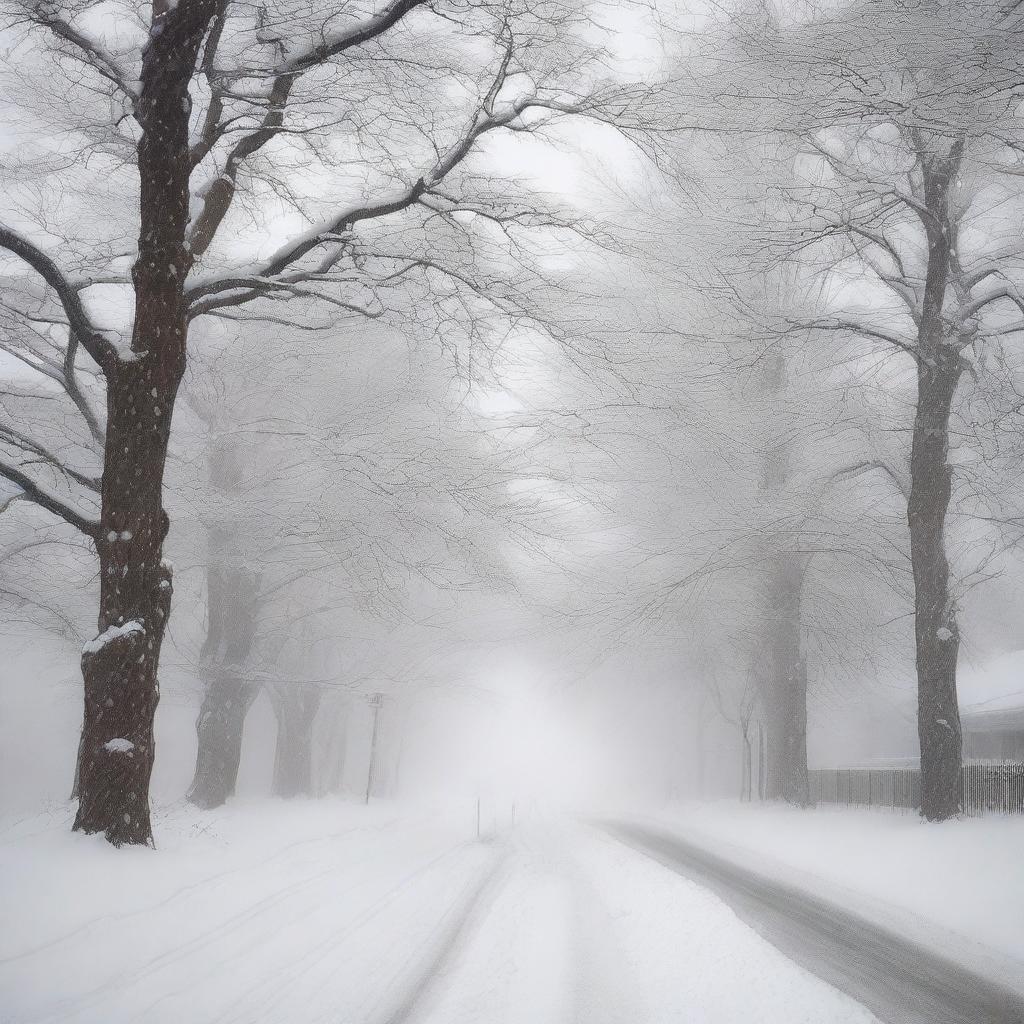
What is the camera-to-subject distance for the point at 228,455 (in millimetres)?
15945

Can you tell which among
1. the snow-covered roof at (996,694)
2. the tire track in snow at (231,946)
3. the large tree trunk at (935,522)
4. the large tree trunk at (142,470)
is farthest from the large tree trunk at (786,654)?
the large tree trunk at (142,470)

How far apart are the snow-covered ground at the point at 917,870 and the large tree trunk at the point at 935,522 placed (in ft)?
3.26

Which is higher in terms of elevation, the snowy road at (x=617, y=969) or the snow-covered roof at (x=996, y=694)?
the snow-covered roof at (x=996, y=694)

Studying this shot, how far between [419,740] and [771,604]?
1392 inches

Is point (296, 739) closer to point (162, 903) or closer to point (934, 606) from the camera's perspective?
point (934, 606)

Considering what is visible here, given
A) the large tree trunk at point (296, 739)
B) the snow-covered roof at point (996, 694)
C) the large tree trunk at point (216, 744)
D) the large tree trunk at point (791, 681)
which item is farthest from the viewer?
the snow-covered roof at point (996, 694)

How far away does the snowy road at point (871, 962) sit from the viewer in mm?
5004

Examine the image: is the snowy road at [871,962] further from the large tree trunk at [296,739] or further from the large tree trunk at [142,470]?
the large tree trunk at [296,739]

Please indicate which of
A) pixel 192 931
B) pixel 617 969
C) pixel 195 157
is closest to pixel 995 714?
pixel 617 969

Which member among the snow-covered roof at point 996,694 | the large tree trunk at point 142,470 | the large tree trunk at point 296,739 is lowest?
the large tree trunk at point 296,739

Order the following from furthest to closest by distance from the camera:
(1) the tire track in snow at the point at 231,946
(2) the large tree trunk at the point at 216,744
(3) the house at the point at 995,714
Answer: (3) the house at the point at 995,714 → (2) the large tree trunk at the point at 216,744 → (1) the tire track in snow at the point at 231,946

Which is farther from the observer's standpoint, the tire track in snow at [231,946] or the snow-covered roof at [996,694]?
the snow-covered roof at [996,694]

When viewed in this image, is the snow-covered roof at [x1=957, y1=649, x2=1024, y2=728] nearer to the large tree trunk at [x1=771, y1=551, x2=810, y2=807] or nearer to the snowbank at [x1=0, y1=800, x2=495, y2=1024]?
the large tree trunk at [x1=771, y1=551, x2=810, y2=807]

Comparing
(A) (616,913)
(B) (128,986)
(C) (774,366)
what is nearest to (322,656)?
(C) (774,366)
